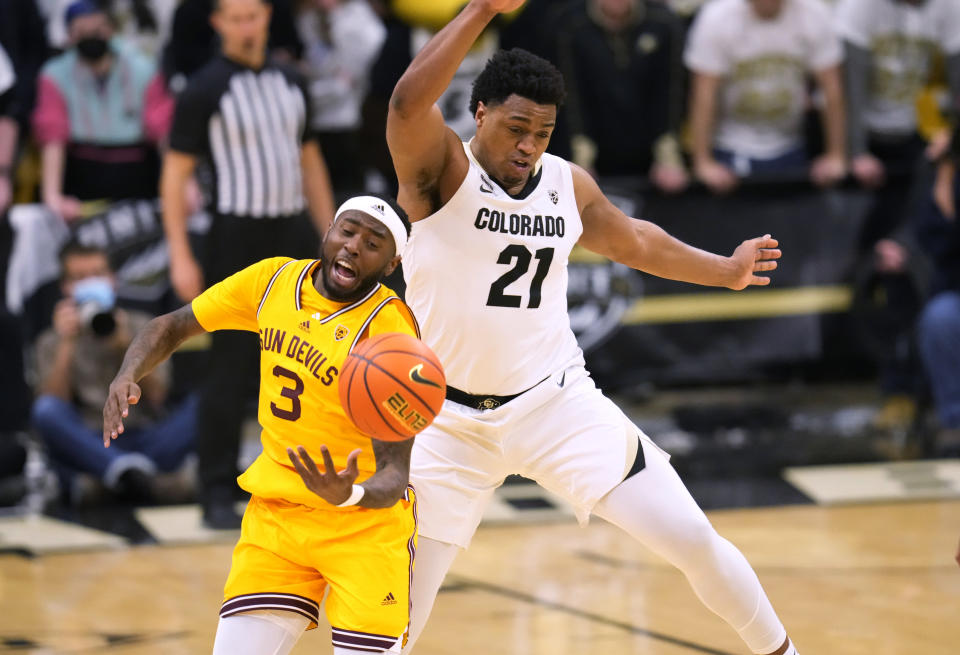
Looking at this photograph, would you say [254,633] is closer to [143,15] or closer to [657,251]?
[657,251]

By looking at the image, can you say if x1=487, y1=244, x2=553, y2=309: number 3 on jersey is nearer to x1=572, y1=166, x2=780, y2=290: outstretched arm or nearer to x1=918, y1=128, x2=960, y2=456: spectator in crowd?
x1=572, y1=166, x2=780, y2=290: outstretched arm

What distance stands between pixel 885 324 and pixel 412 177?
19.4ft

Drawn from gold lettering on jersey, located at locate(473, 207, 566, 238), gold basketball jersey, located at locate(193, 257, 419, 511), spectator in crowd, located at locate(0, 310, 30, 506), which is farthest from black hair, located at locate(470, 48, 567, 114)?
spectator in crowd, located at locate(0, 310, 30, 506)

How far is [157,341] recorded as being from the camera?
459 centimetres

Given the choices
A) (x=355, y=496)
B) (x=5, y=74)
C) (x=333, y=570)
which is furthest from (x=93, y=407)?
(x=355, y=496)

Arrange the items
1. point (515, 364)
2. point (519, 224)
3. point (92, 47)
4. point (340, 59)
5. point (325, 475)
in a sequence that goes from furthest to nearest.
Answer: point (340, 59) < point (92, 47) < point (515, 364) < point (519, 224) < point (325, 475)

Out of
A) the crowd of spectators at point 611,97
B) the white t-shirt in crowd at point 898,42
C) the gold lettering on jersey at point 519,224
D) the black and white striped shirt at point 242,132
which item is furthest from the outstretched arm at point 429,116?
the white t-shirt in crowd at point 898,42

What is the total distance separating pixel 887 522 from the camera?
25.6ft

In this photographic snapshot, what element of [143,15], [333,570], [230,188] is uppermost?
[143,15]

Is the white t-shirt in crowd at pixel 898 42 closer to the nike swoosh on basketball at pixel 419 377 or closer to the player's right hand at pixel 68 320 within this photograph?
the player's right hand at pixel 68 320

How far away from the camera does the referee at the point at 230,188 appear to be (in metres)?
7.68

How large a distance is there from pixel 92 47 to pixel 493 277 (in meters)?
5.41

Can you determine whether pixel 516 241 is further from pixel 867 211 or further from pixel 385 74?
pixel 867 211

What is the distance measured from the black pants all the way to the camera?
0.77 meters
